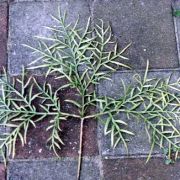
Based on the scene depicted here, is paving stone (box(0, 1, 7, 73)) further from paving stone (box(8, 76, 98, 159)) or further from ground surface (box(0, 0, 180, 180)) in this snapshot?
paving stone (box(8, 76, 98, 159))

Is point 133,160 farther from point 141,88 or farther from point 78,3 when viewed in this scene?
point 78,3

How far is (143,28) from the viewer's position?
2902mm

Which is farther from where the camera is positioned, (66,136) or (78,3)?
(78,3)

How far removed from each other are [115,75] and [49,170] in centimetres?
70

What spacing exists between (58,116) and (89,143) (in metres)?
0.24

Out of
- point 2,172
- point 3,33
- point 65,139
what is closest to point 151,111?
point 65,139

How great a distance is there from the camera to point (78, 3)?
296cm

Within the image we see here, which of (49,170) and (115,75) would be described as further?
(115,75)

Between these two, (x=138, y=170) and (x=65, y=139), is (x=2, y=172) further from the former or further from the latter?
(x=138, y=170)

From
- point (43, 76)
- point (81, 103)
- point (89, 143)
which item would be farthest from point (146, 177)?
point (43, 76)

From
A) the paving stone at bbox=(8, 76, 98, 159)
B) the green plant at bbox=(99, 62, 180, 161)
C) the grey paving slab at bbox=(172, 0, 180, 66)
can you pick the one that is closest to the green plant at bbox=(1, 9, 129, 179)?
the paving stone at bbox=(8, 76, 98, 159)

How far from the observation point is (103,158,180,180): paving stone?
2.61 metres

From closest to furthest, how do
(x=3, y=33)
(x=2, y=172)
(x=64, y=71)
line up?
(x=2, y=172), (x=64, y=71), (x=3, y=33)

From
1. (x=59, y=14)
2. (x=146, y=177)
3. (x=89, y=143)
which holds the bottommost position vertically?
(x=146, y=177)
